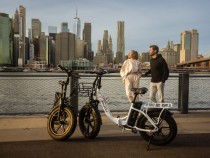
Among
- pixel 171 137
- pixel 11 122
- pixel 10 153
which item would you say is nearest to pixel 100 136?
pixel 171 137

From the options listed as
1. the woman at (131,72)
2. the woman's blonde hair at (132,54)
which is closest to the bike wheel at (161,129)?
the woman at (131,72)

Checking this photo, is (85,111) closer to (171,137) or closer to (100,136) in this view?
(100,136)

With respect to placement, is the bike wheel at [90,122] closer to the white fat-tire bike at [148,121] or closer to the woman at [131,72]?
the white fat-tire bike at [148,121]

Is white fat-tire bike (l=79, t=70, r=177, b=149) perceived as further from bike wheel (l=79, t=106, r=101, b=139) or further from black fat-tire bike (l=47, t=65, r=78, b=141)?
black fat-tire bike (l=47, t=65, r=78, b=141)

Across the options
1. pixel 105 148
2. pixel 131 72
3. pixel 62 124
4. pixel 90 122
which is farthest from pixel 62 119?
pixel 131 72

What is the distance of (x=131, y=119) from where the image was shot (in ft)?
18.9

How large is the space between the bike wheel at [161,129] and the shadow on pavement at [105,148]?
0.11m

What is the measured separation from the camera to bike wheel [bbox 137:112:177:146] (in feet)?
17.9

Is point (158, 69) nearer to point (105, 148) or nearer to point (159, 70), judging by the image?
point (159, 70)

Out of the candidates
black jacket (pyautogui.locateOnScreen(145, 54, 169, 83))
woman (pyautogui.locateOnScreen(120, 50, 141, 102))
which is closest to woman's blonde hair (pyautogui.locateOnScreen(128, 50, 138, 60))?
woman (pyautogui.locateOnScreen(120, 50, 141, 102))

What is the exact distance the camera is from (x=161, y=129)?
5527 mm

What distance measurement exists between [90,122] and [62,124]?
504 millimetres

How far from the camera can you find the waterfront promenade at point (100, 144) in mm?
5020

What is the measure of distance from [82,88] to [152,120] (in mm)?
1358
